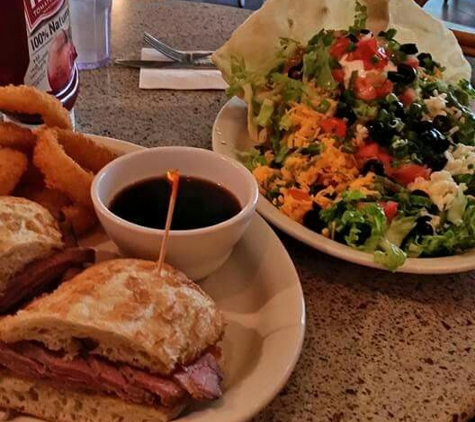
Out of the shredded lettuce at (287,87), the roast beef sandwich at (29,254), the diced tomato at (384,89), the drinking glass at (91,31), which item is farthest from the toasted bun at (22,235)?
the drinking glass at (91,31)

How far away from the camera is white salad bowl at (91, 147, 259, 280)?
3.57 ft

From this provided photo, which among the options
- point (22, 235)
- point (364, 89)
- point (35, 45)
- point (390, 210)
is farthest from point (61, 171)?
point (364, 89)

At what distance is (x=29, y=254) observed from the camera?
1.04 meters

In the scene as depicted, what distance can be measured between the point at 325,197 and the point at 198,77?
74 cm

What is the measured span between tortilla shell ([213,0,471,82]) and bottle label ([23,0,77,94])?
0.42 m

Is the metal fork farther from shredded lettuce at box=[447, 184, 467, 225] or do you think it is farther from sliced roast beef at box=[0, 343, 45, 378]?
sliced roast beef at box=[0, 343, 45, 378]

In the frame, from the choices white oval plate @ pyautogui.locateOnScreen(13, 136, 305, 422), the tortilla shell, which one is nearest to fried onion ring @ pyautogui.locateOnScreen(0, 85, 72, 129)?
white oval plate @ pyautogui.locateOnScreen(13, 136, 305, 422)

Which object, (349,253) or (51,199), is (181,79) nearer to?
(51,199)

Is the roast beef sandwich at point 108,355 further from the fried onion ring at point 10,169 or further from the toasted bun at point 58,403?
the fried onion ring at point 10,169

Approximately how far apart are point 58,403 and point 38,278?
21 cm

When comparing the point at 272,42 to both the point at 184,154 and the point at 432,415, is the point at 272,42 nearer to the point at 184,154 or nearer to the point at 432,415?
the point at 184,154

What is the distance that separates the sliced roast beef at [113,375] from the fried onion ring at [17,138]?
19.3 inches

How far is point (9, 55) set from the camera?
1397mm

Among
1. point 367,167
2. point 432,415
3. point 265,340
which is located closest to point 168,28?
point 367,167
